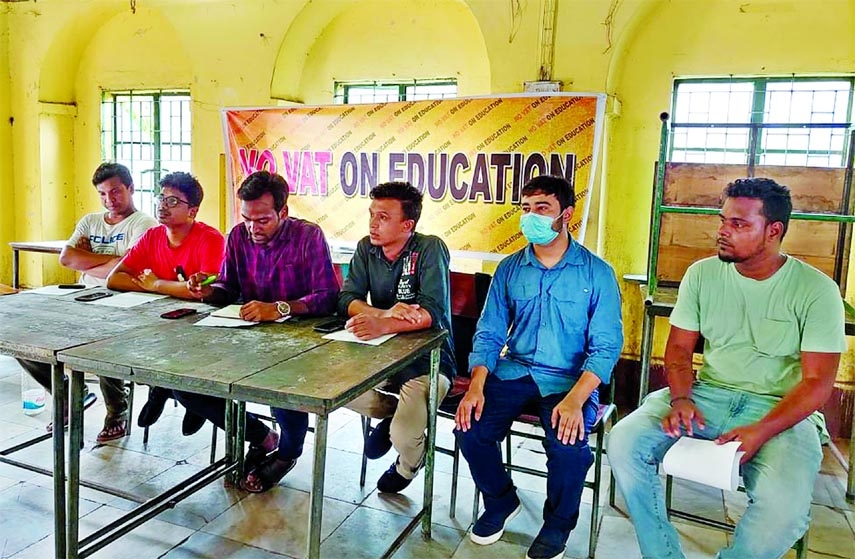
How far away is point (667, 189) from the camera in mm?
3377

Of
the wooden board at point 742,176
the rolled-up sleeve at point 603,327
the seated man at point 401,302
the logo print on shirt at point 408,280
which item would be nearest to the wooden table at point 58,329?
the seated man at point 401,302

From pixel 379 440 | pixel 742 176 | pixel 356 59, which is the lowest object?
pixel 379 440

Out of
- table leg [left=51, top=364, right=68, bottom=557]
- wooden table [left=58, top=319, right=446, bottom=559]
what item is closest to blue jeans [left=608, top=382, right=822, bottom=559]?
wooden table [left=58, top=319, right=446, bottom=559]

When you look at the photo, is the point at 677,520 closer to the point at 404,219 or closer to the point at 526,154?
the point at 404,219

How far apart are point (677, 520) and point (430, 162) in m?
2.47

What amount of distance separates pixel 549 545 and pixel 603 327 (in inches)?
29.9

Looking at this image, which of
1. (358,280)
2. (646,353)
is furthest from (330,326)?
(646,353)

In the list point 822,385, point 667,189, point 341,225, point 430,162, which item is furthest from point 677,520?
point 341,225

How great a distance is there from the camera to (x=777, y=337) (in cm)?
230

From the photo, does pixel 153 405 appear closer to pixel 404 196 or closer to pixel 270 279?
pixel 270 279

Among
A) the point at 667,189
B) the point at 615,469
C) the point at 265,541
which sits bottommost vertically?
the point at 265,541

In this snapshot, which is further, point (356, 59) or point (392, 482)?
point (356, 59)

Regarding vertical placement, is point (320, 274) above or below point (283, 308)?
above

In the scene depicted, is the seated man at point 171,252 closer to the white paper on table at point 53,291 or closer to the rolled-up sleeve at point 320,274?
the white paper on table at point 53,291
